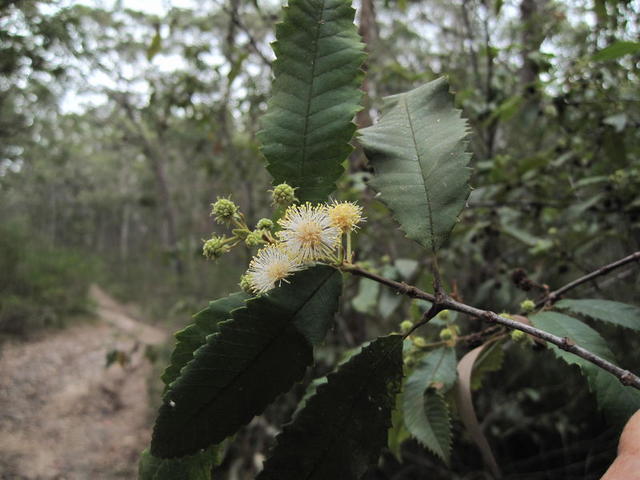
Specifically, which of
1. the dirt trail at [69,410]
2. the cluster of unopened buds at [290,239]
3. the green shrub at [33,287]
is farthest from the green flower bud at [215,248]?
the green shrub at [33,287]

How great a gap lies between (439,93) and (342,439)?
2.17 ft

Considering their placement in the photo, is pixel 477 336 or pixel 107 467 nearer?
pixel 477 336

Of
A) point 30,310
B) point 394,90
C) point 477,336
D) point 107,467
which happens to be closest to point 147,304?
point 30,310

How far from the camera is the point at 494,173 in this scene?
7.39ft

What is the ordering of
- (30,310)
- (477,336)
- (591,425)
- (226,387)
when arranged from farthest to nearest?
1. (30,310)
2. (591,425)
3. (477,336)
4. (226,387)

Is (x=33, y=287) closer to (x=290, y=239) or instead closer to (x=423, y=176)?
(x=290, y=239)

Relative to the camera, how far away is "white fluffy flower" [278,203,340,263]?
29.5 inches

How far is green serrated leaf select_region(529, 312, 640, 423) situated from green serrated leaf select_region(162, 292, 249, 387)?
0.63 meters

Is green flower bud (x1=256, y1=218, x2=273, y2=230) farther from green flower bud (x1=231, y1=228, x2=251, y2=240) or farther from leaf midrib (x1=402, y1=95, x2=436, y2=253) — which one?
leaf midrib (x1=402, y1=95, x2=436, y2=253)

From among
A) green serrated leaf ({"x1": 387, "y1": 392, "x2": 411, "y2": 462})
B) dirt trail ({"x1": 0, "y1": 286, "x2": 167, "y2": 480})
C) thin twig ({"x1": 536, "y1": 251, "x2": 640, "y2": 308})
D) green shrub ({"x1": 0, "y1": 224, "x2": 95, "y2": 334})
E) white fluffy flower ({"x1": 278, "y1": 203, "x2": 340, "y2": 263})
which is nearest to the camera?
white fluffy flower ({"x1": 278, "y1": 203, "x2": 340, "y2": 263})

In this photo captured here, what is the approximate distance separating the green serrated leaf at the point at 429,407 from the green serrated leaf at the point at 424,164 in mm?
449

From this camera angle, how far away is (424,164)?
823 millimetres

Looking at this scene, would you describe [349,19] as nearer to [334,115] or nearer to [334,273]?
[334,115]

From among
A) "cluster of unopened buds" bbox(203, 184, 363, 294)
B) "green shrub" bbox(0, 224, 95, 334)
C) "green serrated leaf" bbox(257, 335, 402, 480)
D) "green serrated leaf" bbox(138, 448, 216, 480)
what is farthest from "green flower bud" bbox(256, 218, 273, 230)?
"green shrub" bbox(0, 224, 95, 334)
